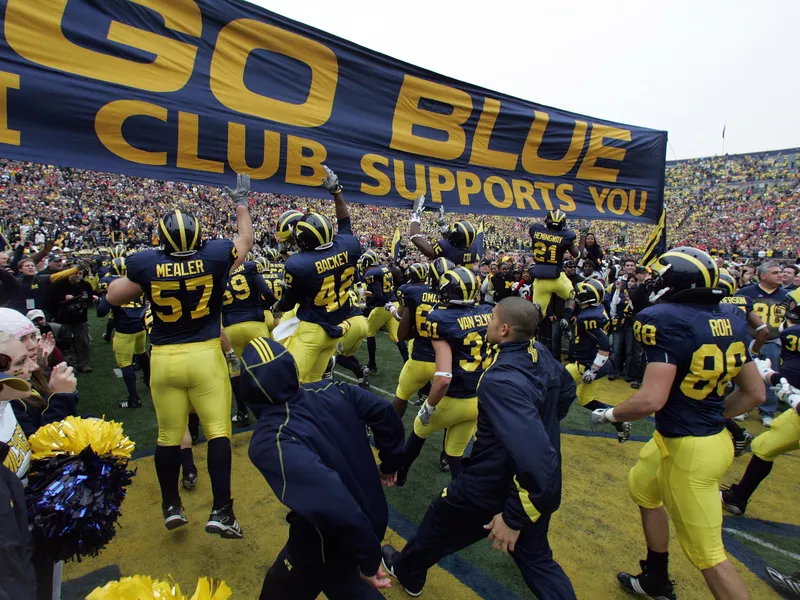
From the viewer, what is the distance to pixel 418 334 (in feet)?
17.2

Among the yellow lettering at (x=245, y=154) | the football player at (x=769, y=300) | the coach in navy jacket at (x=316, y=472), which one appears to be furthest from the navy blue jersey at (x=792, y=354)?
the yellow lettering at (x=245, y=154)

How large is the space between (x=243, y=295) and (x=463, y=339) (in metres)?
3.24

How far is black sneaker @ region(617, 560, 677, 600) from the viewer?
3248 mm

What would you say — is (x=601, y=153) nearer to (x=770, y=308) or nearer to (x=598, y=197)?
(x=598, y=197)

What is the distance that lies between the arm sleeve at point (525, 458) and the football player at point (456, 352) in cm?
151

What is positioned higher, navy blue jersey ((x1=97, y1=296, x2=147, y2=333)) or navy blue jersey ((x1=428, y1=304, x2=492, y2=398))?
navy blue jersey ((x1=428, y1=304, x2=492, y2=398))

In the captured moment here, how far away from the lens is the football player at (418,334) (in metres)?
5.00

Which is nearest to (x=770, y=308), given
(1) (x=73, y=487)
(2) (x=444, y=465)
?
(2) (x=444, y=465)

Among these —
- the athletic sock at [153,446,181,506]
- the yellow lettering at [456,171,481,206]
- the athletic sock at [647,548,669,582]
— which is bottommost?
the athletic sock at [647,548,669,582]

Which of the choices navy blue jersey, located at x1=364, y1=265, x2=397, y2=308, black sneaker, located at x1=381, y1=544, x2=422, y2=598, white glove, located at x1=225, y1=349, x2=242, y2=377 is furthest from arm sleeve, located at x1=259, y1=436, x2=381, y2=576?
navy blue jersey, located at x1=364, y1=265, x2=397, y2=308

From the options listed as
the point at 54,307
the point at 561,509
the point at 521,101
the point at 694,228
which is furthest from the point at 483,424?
the point at 694,228

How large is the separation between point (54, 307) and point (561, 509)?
28.7ft

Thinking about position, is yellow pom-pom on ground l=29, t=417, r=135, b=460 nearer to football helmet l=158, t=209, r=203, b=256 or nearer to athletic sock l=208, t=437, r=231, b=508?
athletic sock l=208, t=437, r=231, b=508

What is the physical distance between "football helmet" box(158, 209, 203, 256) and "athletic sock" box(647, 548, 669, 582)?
4205mm
